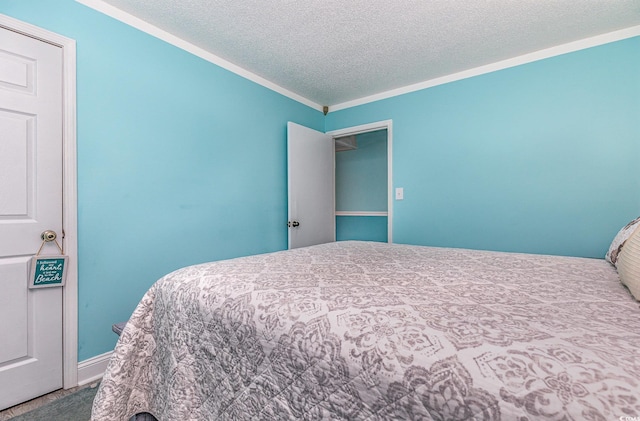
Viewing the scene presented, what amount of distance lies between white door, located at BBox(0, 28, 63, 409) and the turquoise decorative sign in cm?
4

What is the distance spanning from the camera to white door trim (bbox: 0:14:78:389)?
169 cm

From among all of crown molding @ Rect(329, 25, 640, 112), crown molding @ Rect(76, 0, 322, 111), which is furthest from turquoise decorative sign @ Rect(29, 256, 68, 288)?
crown molding @ Rect(329, 25, 640, 112)

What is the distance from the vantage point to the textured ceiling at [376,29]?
6.17ft

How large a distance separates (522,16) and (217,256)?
9.63 ft

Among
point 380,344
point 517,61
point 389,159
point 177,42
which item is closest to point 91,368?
point 380,344

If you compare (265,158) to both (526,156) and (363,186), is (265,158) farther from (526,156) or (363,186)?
(526,156)

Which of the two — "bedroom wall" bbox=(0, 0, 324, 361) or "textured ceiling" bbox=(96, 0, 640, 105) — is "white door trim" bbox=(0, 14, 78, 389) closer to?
"bedroom wall" bbox=(0, 0, 324, 361)

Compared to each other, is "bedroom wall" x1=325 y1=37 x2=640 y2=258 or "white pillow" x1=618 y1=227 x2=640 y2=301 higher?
"bedroom wall" x1=325 y1=37 x2=640 y2=258

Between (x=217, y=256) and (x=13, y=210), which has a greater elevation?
(x=13, y=210)

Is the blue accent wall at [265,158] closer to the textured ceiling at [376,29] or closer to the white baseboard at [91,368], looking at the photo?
the white baseboard at [91,368]

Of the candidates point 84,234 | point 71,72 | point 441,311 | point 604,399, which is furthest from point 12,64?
point 604,399

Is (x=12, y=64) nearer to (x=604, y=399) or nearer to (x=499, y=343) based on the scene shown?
(x=499, y=343)

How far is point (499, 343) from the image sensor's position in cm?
55

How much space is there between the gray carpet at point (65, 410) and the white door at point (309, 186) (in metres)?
1.93
